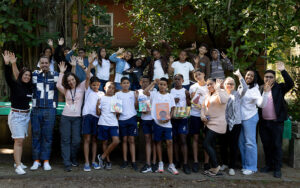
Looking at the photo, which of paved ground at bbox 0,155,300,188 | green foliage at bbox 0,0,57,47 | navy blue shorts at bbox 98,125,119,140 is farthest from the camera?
green foliage at bbox 0,0,57,47

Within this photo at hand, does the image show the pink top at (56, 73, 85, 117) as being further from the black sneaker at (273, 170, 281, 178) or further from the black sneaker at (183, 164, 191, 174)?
the black sneaker at (273, 170, 281, 178)

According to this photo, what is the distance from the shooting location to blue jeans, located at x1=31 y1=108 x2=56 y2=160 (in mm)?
5262

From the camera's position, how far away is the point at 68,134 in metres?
5.32

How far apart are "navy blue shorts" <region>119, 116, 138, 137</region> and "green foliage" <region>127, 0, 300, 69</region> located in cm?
235

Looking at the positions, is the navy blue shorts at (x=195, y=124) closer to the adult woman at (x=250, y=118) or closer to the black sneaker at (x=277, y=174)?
the adult woman at (x=250, y=118)

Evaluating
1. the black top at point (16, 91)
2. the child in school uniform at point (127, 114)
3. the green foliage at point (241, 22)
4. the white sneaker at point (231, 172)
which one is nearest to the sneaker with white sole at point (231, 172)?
the white sneaker at point (231, 172)

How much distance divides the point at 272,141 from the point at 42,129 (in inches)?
166

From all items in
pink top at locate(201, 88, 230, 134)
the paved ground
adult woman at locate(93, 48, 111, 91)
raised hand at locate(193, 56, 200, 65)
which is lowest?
the paved ground

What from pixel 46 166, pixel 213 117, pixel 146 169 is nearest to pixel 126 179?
pixel 146 169

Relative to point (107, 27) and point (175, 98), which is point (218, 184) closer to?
point (175, 98)

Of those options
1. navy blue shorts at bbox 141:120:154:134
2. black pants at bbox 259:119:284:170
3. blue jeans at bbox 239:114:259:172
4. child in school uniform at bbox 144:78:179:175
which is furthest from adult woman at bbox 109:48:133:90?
black pants at bbox 259:119:284:170

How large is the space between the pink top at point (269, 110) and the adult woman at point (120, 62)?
9.90ft

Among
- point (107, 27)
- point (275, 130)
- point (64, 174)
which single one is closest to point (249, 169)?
point (275, 130)

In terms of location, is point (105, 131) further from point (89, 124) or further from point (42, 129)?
point (42, 129)
